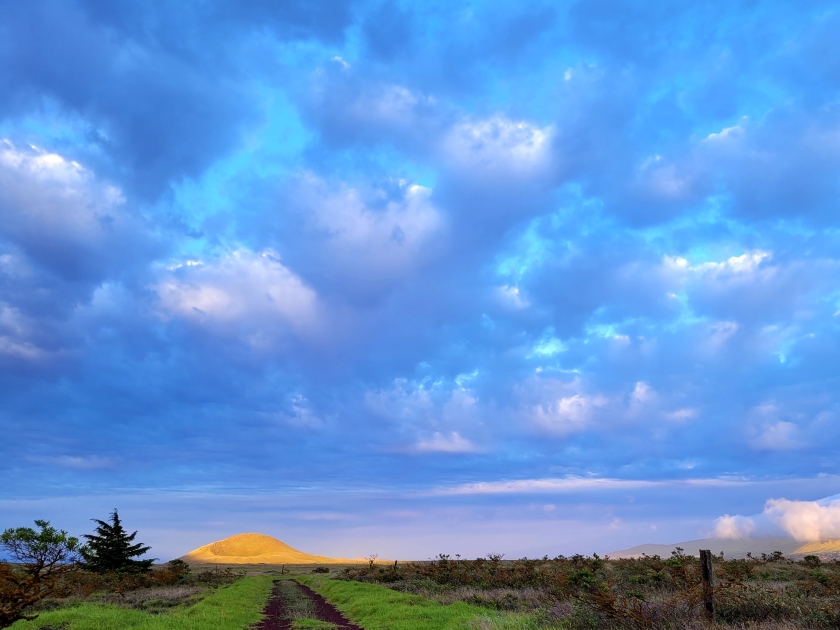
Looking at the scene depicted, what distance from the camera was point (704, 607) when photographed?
47.1ft

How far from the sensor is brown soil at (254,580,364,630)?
65.6 ft

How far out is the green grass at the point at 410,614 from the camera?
1717cm

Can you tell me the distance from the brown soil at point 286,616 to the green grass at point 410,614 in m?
0.48

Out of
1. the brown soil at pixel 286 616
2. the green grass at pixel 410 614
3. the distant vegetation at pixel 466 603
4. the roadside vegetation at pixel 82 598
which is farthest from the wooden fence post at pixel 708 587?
the roadside vegetation at pixel 82 598

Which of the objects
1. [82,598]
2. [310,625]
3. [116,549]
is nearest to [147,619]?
[310,625]

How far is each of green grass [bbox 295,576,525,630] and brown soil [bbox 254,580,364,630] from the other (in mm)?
483

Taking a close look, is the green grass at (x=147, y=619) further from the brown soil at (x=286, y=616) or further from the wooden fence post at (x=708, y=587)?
the wooden fence post at (x=708, y=587)

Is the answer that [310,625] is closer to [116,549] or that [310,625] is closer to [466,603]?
[466,603]

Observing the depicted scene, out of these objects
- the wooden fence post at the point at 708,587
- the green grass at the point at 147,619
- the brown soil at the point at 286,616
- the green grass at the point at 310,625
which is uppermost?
the wooden fence post at the point at 708,587

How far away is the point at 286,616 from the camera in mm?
23359

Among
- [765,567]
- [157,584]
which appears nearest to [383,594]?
[157,584]

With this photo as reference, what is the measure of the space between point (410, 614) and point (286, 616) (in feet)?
22.4

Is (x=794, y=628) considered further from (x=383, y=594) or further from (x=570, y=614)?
(x=383, y=594)

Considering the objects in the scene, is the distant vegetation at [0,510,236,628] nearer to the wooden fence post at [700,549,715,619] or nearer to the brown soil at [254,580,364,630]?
the brown soil at [254,580,364,630]
